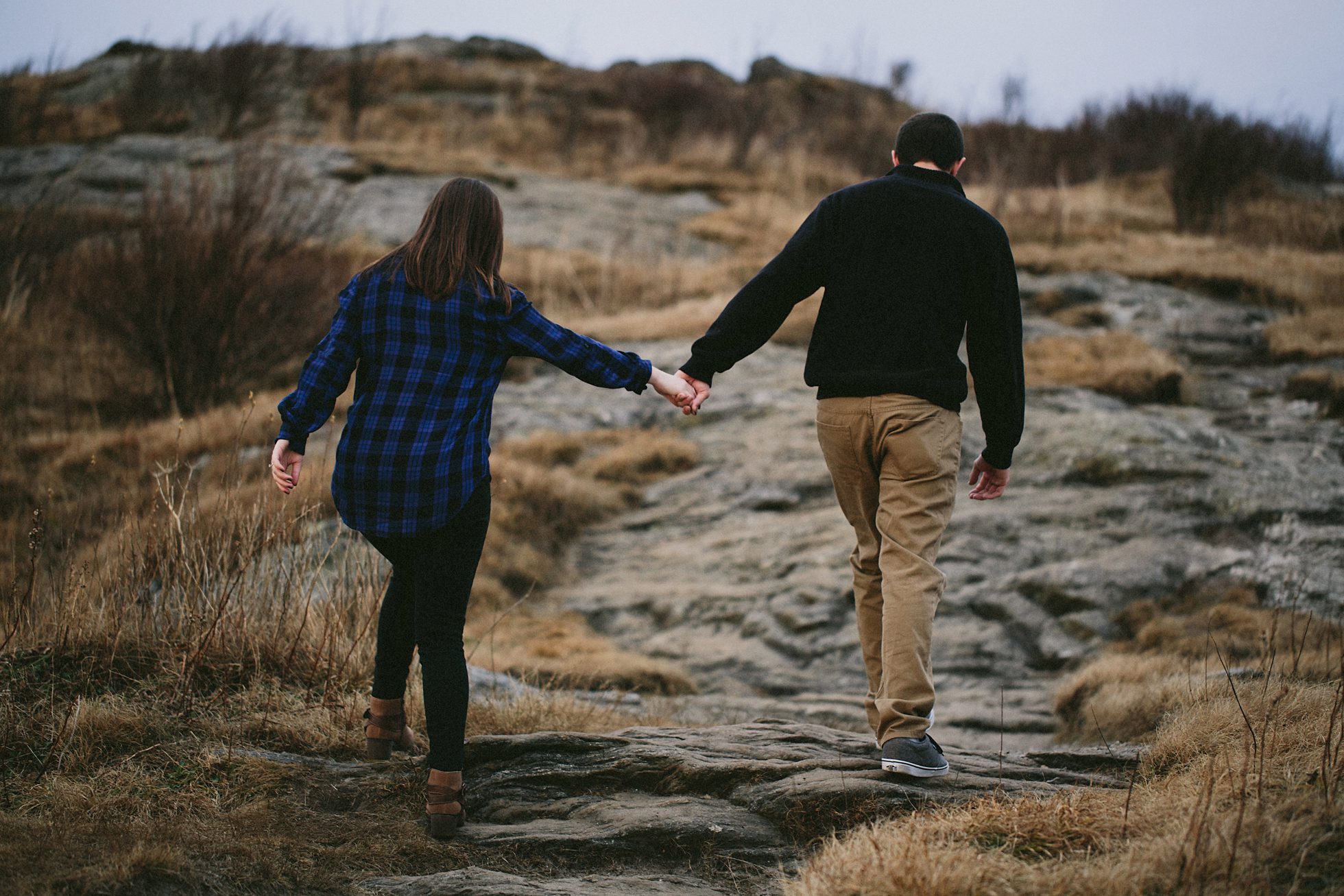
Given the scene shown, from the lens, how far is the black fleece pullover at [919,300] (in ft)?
9.87

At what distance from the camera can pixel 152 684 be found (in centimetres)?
361

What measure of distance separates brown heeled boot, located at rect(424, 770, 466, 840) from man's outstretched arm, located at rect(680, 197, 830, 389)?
1.50 m

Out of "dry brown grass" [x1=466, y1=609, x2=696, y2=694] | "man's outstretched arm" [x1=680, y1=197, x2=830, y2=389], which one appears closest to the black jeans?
"man's outstretched arm" [x1=680, y1=197, x2=830, y2=389]

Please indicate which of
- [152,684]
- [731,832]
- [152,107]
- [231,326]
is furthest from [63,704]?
[152,107]

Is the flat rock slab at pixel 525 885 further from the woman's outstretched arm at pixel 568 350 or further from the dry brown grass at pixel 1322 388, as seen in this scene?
the dry brown grass at pixel 1322 388

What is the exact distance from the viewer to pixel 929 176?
3117 millimetres

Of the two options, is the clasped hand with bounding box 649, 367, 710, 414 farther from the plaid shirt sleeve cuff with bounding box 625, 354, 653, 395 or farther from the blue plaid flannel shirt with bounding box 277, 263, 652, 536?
the blue plaid flannel shirt with bounding box 277, 263, 652, 536

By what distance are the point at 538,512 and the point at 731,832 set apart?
228 inches

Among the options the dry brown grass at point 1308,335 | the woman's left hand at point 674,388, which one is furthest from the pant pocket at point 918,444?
the dry brown grass at point 1308,335

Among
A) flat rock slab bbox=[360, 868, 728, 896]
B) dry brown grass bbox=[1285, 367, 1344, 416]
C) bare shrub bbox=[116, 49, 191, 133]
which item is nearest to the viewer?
flat rock slab bbox=[360, 868, 728, 896]

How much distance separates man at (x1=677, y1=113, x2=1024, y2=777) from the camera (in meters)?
2.88

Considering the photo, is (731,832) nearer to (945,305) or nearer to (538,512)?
(945,305)

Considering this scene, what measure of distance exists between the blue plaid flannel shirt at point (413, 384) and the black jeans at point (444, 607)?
0.20 ft

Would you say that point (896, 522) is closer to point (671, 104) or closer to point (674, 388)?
point (674, 388)
